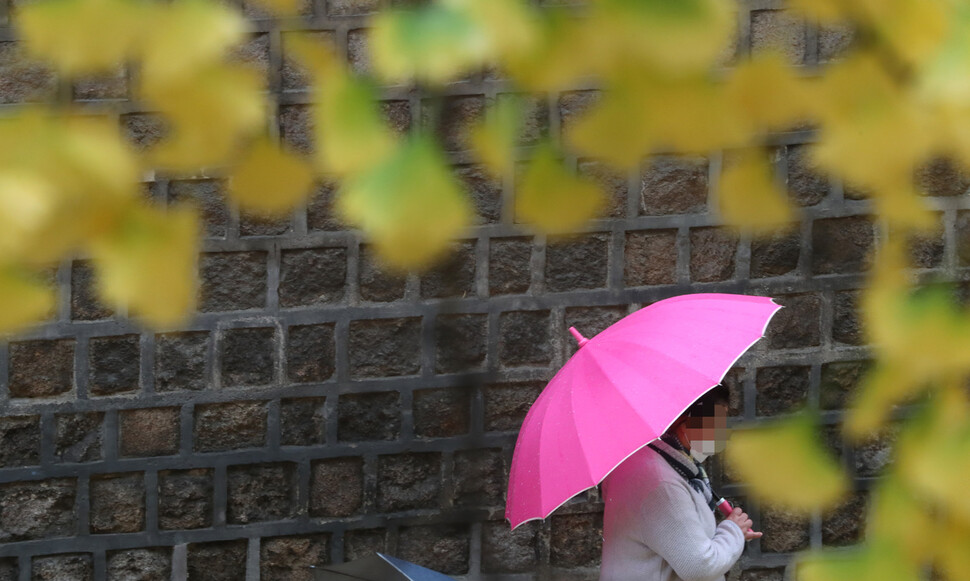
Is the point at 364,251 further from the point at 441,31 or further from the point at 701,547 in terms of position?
the point at 441,31

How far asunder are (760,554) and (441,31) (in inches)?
128

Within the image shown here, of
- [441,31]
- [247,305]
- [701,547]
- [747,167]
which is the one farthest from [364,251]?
[441,31]

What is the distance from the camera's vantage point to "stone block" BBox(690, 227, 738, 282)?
373 centimetres

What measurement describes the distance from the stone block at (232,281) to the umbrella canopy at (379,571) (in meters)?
1.23

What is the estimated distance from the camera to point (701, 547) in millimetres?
2641

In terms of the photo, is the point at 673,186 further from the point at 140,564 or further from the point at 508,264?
the point at 140,564

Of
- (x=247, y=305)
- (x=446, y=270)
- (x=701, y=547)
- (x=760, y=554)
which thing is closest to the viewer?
(x=701, y=547)

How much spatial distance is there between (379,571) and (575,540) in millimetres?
1529

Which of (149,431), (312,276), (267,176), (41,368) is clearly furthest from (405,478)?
(267,176)

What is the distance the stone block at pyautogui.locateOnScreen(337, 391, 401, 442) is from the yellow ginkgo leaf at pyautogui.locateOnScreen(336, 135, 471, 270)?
255cm

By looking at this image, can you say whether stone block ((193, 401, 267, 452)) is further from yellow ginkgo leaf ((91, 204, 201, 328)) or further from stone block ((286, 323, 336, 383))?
yellow ginkgo leaf ((91, 204, 201, 328))

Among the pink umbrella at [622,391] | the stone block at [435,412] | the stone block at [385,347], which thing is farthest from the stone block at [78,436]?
the pink umbrella at [622,391]

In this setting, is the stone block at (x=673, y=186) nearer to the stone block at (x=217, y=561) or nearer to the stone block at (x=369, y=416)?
the stone block at (x=369, y=416)

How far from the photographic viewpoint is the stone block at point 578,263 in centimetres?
365
